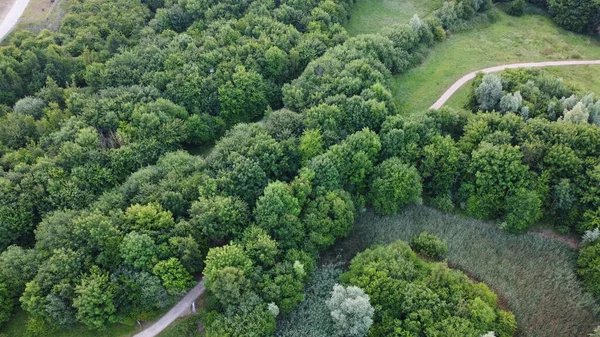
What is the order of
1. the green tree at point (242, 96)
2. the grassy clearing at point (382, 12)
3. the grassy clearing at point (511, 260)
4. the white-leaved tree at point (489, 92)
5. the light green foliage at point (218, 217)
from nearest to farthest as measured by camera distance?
the grassy clearing at point (511, 260) < the light green foliage at point (218, 217) < the white-leaved tree at point (489, 92) < the green tree at point (242, 96) < the grassy clearing at point (382, 12)

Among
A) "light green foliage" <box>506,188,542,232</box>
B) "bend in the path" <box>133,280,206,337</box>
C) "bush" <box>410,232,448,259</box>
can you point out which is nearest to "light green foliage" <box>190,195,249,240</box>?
"bend in the path" <box>133,280,206,337</box>

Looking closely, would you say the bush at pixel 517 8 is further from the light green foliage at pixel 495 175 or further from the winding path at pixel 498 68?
the light green foliage at pixel 495 175

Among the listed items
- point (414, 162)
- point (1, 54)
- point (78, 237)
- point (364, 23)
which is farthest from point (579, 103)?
point (1, 54)

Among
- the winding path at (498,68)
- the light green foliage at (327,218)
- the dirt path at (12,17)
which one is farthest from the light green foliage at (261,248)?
the dirt path at (12,17)

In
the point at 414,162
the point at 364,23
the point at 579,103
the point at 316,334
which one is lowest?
the point at 316,334

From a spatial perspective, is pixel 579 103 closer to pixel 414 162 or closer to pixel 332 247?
pixel 414 162

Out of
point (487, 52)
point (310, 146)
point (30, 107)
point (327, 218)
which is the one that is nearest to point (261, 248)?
point (327, 218)
